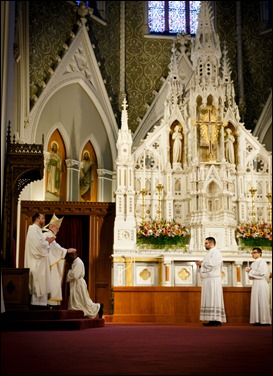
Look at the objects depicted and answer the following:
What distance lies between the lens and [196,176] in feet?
57.4

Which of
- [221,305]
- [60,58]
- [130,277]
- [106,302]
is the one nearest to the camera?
[221,305]

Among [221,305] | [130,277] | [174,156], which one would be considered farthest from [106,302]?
[221,305]

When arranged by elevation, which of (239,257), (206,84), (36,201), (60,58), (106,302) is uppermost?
(60,58)

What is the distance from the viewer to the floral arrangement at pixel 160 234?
1653 cm

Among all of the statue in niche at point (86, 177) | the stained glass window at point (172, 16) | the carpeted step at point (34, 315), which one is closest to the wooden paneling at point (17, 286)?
the carpeted step at point (34, 315)

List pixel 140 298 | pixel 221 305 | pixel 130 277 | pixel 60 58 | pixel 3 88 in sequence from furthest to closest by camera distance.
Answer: pixel 60 58 < pixel 130 277 < pixel 140 298 < pixel 221 305 < pixel 3 88

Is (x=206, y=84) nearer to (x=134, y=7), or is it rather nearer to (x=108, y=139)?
(x=108, y=139)

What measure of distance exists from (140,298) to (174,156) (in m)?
4.90

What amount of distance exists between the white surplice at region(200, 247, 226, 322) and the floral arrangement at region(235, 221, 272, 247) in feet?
15.3

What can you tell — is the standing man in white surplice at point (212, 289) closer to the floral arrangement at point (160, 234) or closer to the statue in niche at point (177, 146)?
the floral arrangement at point (160, 234)

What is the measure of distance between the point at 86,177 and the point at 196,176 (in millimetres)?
5149

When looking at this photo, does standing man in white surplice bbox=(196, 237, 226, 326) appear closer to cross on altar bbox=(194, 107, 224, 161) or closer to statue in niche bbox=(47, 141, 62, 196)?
cross on altar bbox=(194, 107, 224, 161)

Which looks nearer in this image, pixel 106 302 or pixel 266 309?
pixel 266 309

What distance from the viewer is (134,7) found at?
78.4 ft
